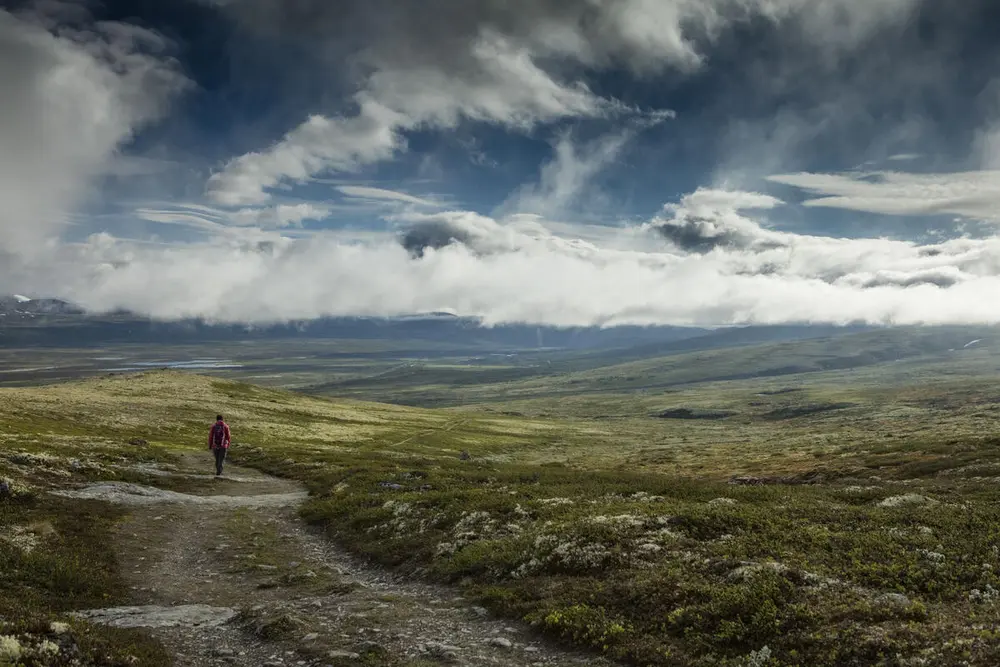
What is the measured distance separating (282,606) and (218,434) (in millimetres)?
35066

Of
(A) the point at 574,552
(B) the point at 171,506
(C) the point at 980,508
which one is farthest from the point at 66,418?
(C) the point at 980,508

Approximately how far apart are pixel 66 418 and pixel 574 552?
90484 mm

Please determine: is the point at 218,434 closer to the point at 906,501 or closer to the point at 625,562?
the point at 625,562

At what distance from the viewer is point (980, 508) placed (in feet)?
85.8

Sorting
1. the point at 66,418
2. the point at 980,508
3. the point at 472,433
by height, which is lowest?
the point at 472,433

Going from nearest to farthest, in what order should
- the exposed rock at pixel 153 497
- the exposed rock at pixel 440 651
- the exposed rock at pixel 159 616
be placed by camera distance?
the exposed rock at pixel 440 651, the exposed rock at pixel 159 616, the exposed rock at pixel 153 497

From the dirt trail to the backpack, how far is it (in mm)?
14932

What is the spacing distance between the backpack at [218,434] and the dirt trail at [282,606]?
14.9 metres

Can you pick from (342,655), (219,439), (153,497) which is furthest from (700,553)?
(219,439)

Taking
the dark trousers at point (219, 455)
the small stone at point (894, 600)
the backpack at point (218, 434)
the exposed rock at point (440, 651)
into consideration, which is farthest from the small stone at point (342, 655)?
the dark trousers at point (219, 455)

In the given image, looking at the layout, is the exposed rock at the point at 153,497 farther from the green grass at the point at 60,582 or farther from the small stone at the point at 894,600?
the small stone at the point at 894,600

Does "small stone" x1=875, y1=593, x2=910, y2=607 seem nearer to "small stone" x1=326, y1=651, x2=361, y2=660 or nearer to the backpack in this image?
"small stone" x1=326, y1=651, x2=361, y2=660

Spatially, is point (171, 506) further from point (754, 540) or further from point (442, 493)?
point (754, 540)

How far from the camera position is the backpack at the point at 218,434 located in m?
51.0
